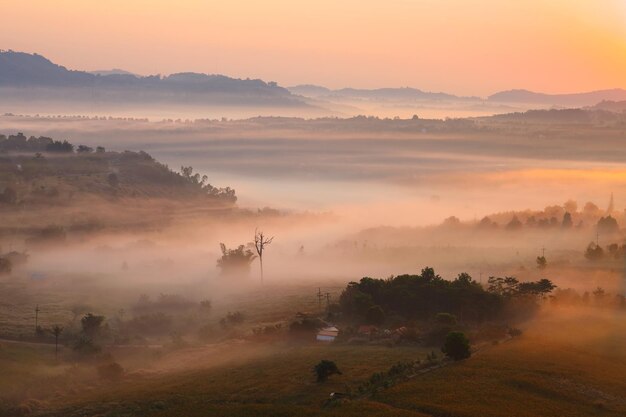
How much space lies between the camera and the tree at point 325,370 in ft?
181

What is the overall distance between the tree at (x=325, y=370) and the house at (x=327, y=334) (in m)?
13.5

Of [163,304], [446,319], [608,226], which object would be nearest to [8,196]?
[163,304]

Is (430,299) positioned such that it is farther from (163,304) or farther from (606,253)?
(606,253)

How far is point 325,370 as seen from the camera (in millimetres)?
55406

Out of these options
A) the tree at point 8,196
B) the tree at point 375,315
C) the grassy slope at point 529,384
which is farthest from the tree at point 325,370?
the tree at point 8,196

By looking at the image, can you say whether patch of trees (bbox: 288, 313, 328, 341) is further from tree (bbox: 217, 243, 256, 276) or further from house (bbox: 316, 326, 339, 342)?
tree (bbox: 217, 243, 256, 276)

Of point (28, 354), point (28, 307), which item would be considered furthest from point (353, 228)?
point (28, 354)

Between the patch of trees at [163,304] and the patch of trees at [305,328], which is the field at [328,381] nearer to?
the patch of trees at [305,328]

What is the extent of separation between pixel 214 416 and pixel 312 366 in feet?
41.3

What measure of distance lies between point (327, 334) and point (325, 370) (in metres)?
15.2

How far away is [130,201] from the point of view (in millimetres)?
193375

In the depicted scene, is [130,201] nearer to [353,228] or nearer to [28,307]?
[353,228]

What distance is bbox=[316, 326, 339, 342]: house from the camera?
69688 millimetres

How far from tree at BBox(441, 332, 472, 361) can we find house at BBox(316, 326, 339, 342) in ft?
45.7
